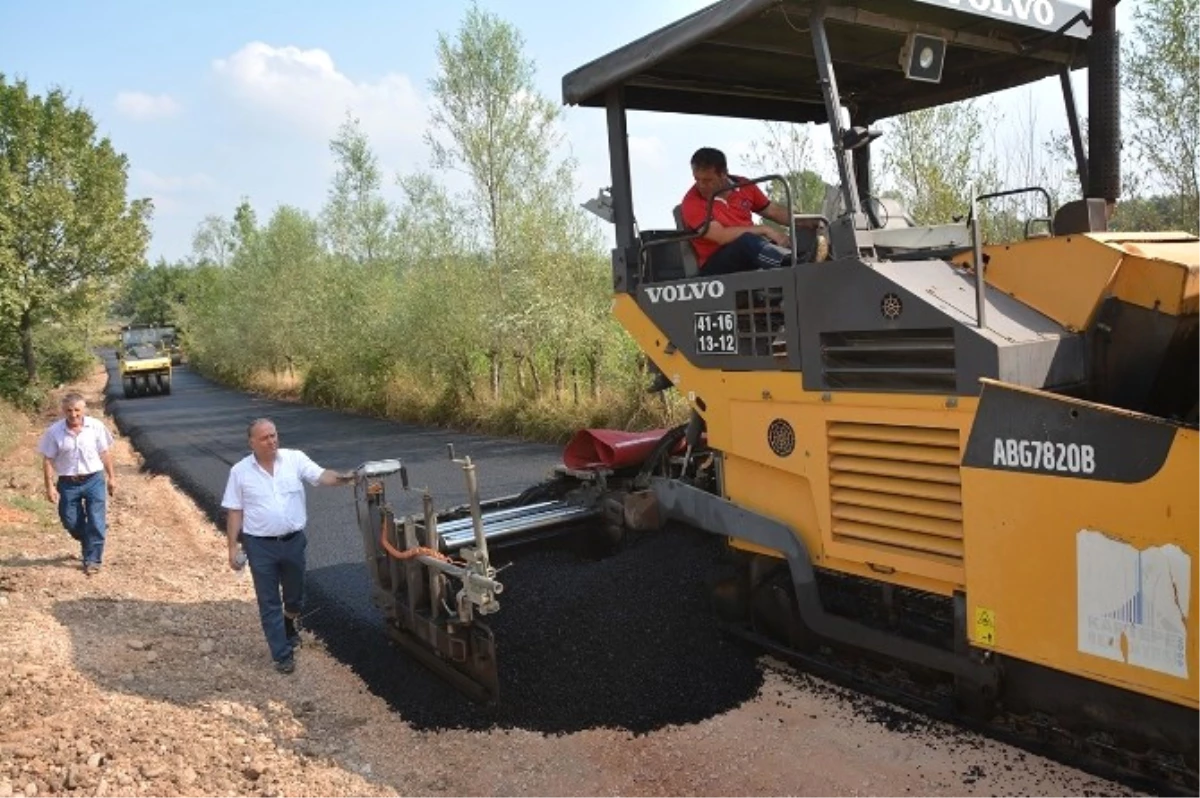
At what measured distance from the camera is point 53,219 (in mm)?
22641

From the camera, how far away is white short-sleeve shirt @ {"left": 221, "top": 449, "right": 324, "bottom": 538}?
5.20m

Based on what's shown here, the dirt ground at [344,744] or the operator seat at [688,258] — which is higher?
the operator seat at [688,258]

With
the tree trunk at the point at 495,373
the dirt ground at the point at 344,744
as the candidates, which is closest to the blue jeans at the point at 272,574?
the dirt ground at the point at 344,744

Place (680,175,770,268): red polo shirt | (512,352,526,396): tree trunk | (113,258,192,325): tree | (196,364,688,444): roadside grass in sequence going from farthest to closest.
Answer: (113,258,192,325): tree
(512,352,526,396): tree trunk
(196,364,688,444): roadside grass
(680,175,770,268): red polo shirt

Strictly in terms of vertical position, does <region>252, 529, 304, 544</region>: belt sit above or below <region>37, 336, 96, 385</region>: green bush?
below

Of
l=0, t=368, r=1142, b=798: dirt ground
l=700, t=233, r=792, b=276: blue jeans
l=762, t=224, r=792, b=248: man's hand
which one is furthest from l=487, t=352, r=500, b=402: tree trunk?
l=762, t=224, r=792, b=248: man's hand

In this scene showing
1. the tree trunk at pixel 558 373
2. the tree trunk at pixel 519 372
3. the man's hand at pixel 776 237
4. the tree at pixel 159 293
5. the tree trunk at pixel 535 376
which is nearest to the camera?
the man's hand at pixel 776 237

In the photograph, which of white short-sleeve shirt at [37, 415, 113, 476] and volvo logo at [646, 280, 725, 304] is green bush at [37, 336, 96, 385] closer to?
white short-sleeve shirt at [37, 415, 113, 476]

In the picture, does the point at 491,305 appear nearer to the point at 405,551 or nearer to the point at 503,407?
the point at 503,407

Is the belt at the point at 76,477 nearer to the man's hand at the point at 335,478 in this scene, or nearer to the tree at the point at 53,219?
the man's hand at the point at 335,478

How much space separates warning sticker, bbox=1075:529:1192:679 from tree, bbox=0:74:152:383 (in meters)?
22.4

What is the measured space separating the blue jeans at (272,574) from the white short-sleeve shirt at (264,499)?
64 millimetres

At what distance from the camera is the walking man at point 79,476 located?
7.56 m

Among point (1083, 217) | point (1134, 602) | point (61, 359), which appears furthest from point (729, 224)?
point (61, 359)
